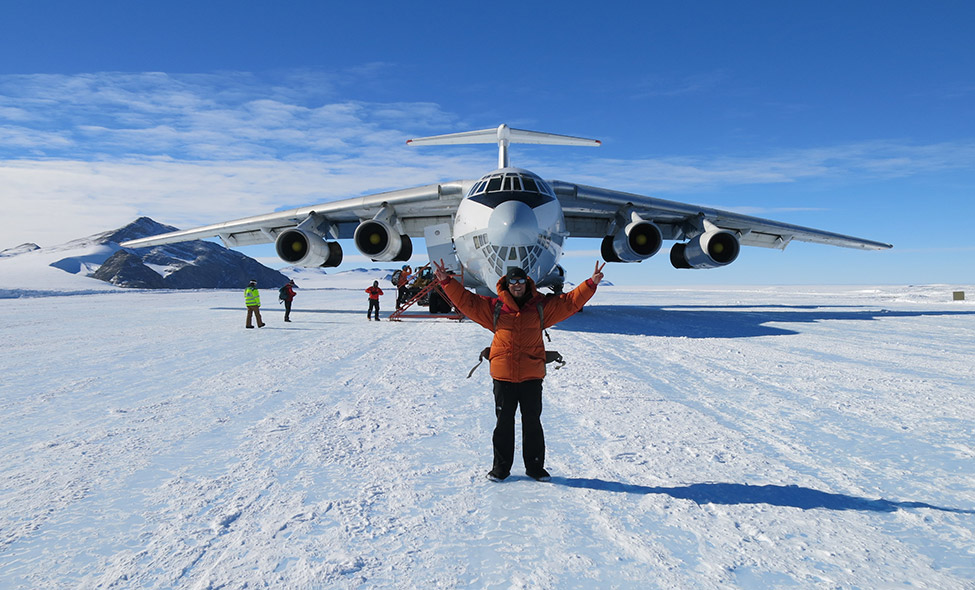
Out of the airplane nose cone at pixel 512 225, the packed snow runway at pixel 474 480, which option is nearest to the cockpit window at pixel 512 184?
the airplane nose cone at pixel 512 225

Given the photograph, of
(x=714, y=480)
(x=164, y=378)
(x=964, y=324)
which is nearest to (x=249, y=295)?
(x=164, y=378)

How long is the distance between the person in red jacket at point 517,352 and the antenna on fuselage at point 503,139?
45.2 feet

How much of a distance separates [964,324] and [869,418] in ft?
39.2

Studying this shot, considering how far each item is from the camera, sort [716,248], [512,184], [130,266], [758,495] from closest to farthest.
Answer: [758,495] < [512,184] < [716,248] < [130,266]

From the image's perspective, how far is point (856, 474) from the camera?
3.29 meters

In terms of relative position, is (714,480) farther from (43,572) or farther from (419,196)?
(419,196)

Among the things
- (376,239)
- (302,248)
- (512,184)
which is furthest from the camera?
(302,248)

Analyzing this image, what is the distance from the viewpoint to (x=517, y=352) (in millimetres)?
3266

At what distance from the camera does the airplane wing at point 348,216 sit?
14484 mm

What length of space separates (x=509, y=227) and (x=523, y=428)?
596cm

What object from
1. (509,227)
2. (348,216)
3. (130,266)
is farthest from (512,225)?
(130,266)

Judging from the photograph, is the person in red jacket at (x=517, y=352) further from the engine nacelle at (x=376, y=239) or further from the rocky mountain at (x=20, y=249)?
the rocky mountain at (x=20, y=249)

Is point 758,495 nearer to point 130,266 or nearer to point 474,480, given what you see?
point 474,480

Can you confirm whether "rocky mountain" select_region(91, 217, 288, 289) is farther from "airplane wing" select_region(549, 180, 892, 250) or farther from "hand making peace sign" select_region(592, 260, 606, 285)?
"hand making peace sign" select_region(592, 260, 606, 285)
